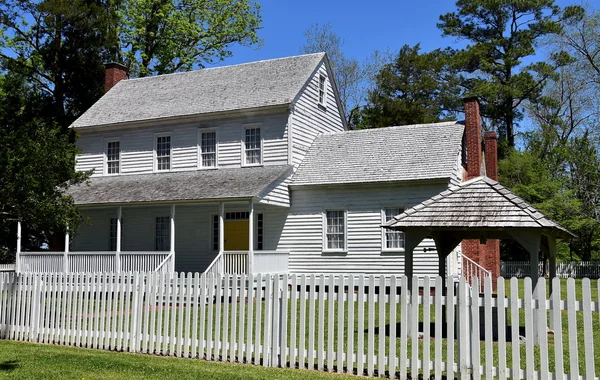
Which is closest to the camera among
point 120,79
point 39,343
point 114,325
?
point 114,325

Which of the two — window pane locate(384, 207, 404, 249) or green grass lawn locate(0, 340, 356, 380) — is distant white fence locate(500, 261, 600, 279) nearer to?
window pane locate(384, 207, 404, 249)

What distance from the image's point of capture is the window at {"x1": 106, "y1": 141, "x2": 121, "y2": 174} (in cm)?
2630

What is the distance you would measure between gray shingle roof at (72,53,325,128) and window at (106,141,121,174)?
103 cm

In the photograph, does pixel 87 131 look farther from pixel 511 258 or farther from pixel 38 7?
pixel 511 258

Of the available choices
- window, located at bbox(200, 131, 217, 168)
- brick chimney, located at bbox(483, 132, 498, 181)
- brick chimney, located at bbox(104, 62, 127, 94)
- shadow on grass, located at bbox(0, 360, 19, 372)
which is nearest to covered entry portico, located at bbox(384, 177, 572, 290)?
shadow on grass, located at bbox(0, 360, 19, 372)

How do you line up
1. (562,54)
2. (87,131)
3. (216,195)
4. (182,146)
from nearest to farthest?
(216,195) < (182,146) < (87,131) < (562,54)

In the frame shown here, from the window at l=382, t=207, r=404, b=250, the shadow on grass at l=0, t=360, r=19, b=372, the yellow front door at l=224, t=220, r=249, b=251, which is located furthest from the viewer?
the yellow front door at l=224, t=220, r=249, b=251

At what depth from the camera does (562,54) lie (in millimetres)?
42469

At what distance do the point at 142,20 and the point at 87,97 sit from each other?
303 inches

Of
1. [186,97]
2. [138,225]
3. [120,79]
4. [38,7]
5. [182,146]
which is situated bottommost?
[138,225]

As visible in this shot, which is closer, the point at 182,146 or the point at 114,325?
the point at 114,325

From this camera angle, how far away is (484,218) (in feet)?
36.6

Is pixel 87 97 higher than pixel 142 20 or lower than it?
lower

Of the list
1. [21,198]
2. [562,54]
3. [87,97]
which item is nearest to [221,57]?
[87,97]
